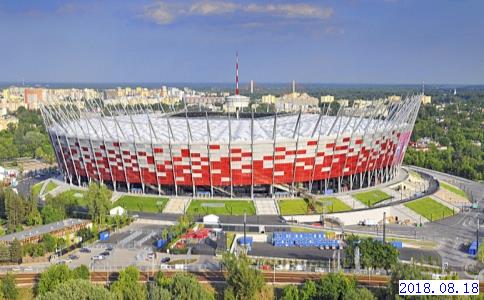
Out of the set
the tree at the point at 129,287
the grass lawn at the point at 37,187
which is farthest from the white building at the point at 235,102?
the tree at the point at 129,287

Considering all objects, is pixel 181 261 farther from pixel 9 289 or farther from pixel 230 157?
pixel 230 157

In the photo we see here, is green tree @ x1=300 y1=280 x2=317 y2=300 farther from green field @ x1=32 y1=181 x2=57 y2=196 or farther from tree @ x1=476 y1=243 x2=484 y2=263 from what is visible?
green field @ x1=32 y1=181 x2=57 y2=196

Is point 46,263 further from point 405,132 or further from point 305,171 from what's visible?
point 405,132

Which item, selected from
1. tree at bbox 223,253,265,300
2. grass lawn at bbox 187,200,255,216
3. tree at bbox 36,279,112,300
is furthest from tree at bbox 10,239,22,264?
grass lawn at bbox 187,200,255,216

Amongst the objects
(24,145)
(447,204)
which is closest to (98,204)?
(447,204)

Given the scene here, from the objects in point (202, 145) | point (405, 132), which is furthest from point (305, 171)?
point (405, 132)

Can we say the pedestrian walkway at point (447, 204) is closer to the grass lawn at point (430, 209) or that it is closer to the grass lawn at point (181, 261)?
the grass lawn at point (430, 209)
